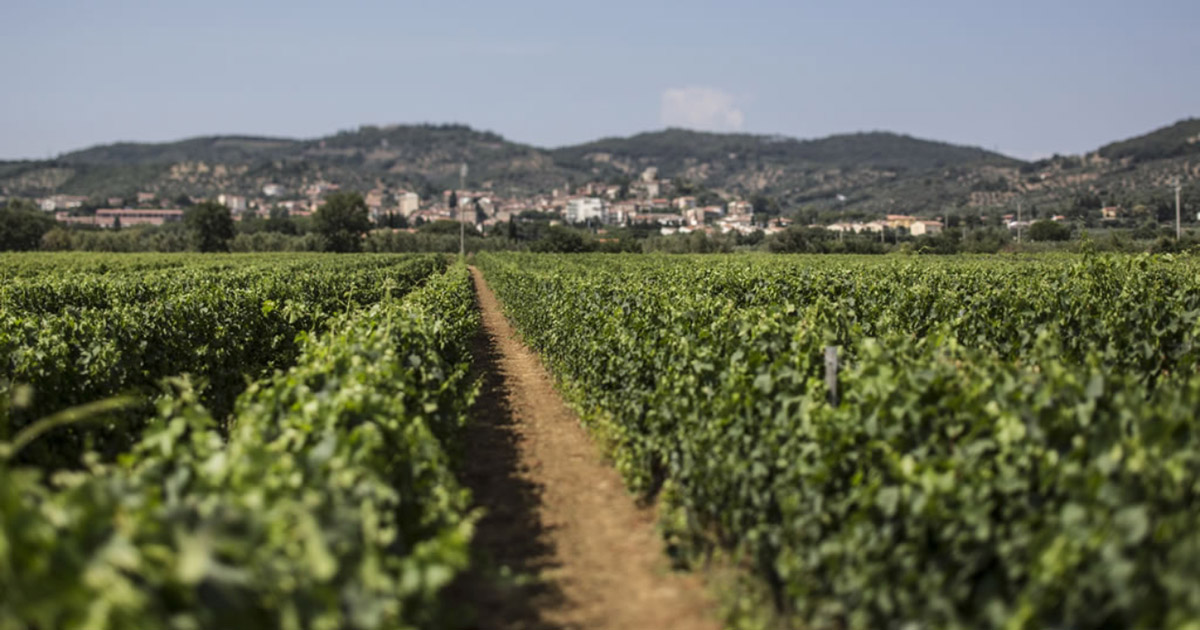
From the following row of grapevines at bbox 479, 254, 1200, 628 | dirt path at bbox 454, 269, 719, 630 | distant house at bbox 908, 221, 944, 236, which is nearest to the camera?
row of grapevines at bbox 479, 254, 1200, 628

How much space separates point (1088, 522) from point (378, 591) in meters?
2.81

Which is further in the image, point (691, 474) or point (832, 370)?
point (691, 474)

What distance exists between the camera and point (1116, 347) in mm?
10859

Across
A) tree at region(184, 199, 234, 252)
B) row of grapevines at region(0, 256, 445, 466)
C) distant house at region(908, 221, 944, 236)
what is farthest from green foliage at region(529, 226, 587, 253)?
row of grapevines at region(0, 256, 445, 466)

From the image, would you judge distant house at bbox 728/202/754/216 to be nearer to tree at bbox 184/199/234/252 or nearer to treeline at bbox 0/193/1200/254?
treeline at bbox 0/193/1200/254

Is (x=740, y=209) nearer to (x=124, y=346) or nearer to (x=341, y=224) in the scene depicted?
(x=341, y=224)

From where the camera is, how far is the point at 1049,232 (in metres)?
74.9

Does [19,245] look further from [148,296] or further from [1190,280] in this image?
[1190,280]

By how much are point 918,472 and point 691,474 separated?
2529 mm

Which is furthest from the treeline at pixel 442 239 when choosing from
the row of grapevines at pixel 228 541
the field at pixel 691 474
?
the row of grapevines at pixel 228 541

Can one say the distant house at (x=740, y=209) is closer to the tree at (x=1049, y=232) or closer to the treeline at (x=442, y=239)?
the treeline at (x=442, y=239)

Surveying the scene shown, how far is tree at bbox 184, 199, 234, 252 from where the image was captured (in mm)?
94125

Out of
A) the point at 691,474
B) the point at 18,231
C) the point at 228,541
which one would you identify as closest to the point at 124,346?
the point at 691,474

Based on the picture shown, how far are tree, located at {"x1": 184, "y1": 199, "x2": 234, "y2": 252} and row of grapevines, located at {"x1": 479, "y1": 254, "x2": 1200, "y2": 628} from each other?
9298 cm
